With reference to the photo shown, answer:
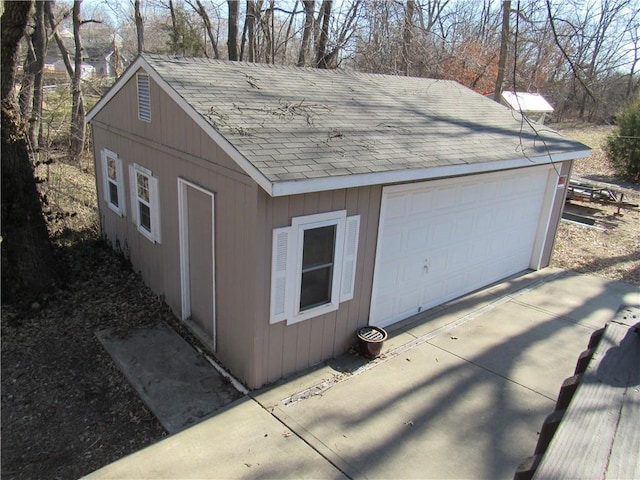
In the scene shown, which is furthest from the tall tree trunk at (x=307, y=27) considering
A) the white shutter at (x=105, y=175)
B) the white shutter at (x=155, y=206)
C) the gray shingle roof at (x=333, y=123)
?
the white shutter at (x=155, y=206)

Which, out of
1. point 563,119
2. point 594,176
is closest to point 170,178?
point 594,176

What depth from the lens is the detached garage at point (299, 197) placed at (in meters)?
5.27

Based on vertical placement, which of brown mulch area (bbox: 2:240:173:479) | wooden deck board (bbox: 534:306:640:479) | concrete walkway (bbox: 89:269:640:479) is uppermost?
wooden deck board (bbox: 534:306:640:479)

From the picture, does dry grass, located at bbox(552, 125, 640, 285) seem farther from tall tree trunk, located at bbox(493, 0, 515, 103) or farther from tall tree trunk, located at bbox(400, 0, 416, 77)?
tall tree trunk, located at bbox(400, 0, 416, 77)

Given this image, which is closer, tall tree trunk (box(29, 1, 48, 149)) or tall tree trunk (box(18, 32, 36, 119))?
tall tree trunk (box(18, 32, 36, 119))

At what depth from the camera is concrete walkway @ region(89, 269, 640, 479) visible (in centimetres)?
448

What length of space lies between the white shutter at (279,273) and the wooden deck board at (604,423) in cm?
378

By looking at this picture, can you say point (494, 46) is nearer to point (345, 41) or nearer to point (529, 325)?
point (345, 41)

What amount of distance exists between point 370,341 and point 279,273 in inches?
67.4

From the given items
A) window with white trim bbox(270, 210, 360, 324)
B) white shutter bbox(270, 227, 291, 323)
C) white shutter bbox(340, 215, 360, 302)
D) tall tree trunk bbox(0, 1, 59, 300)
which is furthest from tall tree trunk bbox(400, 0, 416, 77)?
white shutter bbox(270, 227, 291, 323)

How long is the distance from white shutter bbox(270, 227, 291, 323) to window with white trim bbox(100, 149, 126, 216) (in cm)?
449

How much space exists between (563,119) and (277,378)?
40.7m

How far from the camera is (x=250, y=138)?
207 inches

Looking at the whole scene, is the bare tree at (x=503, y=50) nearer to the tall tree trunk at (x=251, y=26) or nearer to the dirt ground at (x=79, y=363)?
the dirt ground at (x=79, y=363)
